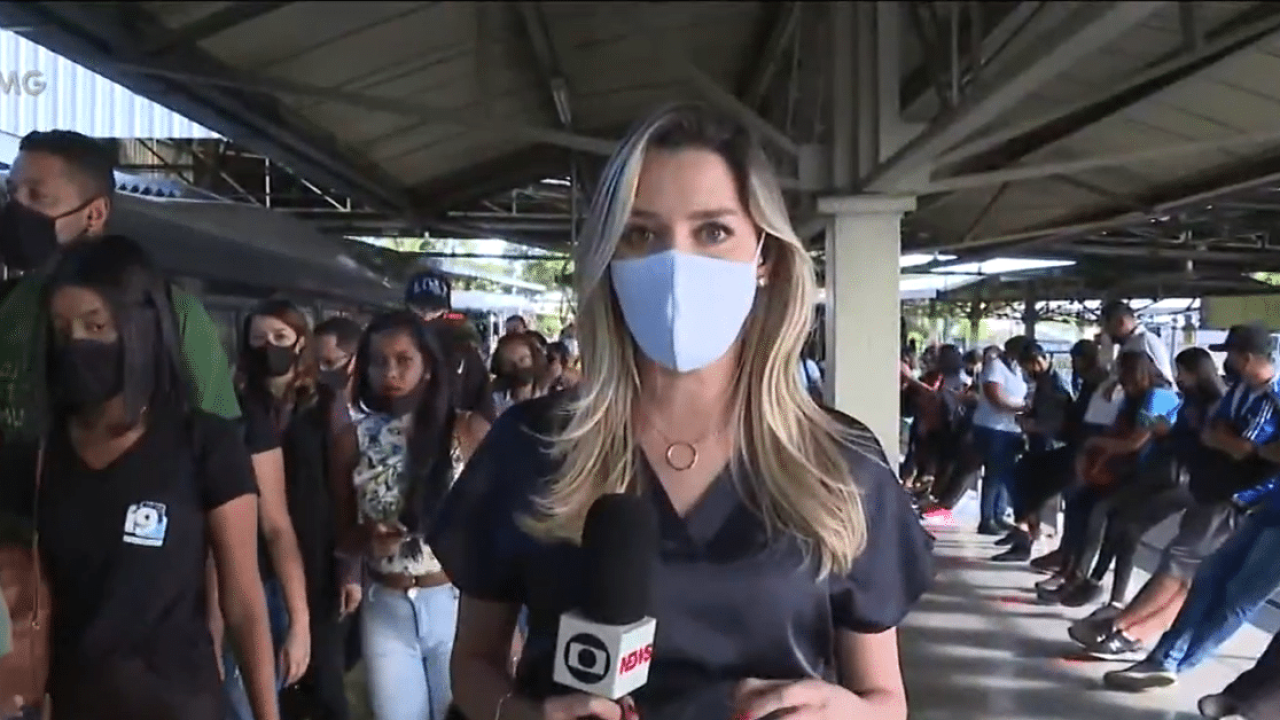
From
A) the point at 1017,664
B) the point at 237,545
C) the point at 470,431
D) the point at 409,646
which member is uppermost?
the point at 470,431

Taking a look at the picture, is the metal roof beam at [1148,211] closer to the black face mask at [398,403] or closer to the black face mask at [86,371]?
the black face mask at [86,371]

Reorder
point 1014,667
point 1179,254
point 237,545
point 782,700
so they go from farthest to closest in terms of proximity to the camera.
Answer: point 1014,667, point 1179,254, point 237,545, point 782,700

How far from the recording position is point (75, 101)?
48.1 inches

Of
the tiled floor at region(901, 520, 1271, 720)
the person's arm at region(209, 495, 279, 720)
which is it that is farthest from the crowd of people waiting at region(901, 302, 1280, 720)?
the person's arm at region(209, 495, 279, 720)

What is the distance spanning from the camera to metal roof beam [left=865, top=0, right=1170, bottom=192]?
730 millimetres

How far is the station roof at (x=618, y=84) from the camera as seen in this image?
78 cm

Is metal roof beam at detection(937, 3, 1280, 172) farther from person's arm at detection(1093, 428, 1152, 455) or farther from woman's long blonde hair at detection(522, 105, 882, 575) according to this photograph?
person's arm at detection(1093, 428, 1152, 455)

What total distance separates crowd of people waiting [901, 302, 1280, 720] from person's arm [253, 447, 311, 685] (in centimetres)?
156

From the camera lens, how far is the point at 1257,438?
4.12 m

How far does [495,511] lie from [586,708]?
212 millimetres

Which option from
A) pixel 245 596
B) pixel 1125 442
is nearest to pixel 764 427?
pixel 245 596

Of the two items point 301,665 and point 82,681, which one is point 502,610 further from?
point 301,665

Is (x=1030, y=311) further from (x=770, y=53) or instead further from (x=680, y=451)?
(x=770, y=53)

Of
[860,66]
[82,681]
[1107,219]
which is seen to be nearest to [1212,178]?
[1107,219]
